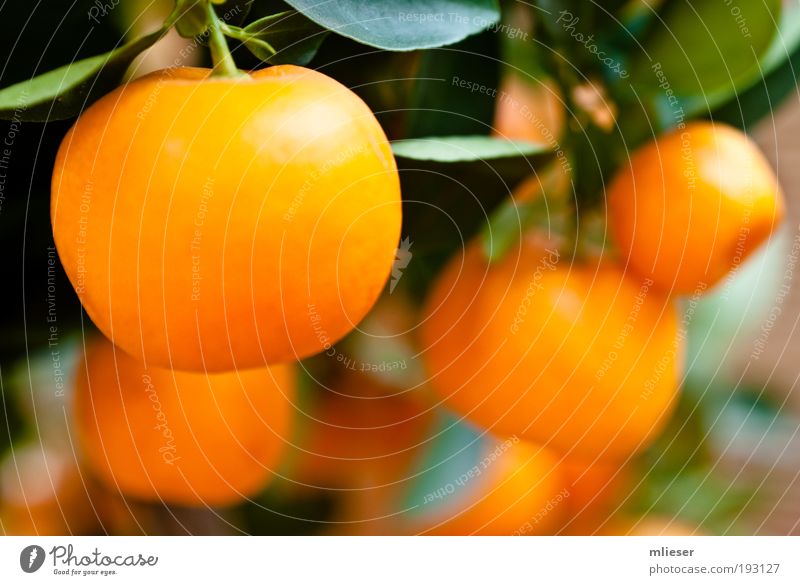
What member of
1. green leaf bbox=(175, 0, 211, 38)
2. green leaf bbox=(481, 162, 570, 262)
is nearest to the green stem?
green leaf bbox=(175, 0, 211, 38)

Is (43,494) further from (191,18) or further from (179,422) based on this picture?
(191,18)

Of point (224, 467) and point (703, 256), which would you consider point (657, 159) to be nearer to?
point (703, 256)

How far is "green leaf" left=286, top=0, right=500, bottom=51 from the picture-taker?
0.23 meters

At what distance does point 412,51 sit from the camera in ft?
0.86

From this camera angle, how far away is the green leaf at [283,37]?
9.0 inches

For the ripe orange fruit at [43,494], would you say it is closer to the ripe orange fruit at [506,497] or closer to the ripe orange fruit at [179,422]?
the ripe orange fruit at [179,422]

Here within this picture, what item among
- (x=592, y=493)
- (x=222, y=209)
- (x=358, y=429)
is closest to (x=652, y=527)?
(x=592, y=493)

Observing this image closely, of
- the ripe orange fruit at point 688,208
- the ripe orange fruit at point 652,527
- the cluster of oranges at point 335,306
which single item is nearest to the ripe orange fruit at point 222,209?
the cluster of oranges at point 335,306

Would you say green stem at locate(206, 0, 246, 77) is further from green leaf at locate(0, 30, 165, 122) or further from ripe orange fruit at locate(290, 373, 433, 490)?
ripe orange fruit at locate(290, 373, 433, 490)
